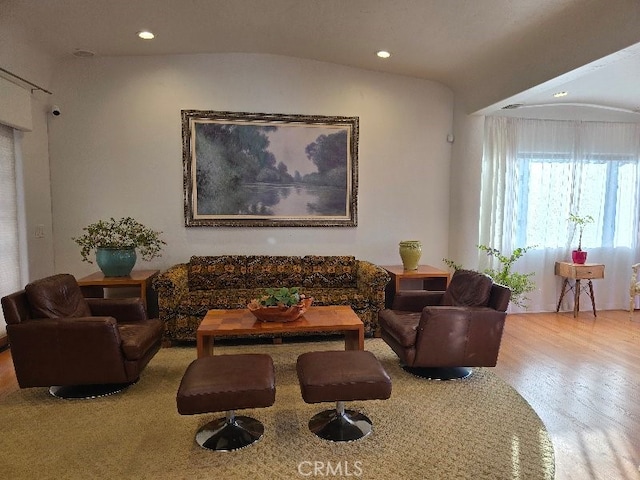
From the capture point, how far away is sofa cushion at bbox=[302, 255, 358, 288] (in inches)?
182

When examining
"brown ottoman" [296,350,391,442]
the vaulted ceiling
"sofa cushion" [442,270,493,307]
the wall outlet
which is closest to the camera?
"brown ottoman" [296,350,391,442]

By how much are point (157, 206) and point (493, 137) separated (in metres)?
4.18

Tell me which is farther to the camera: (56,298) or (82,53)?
(82,53)

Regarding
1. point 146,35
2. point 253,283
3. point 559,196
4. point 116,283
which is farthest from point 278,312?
point 559,196

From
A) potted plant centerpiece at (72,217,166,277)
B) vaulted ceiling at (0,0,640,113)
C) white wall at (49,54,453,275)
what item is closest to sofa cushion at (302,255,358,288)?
white wall at (49,54,453,275)

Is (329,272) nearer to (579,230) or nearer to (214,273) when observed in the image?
(214,273)

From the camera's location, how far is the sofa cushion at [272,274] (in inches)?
180

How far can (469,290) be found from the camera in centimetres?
348

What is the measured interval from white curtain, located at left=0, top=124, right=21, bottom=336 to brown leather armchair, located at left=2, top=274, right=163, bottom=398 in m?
1.39

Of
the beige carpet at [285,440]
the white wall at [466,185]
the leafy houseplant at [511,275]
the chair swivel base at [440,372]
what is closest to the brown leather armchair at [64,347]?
the beige carpet at [285,440]

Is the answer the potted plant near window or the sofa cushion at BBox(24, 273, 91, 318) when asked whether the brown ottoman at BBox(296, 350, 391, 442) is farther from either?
the potted plant near window

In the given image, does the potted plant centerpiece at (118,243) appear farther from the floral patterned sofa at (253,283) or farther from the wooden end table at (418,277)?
the wooden end table at (418,277)

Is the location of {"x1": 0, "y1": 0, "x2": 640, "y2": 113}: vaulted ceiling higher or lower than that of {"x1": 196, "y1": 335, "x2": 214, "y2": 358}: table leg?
higher

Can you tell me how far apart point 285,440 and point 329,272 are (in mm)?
2395
